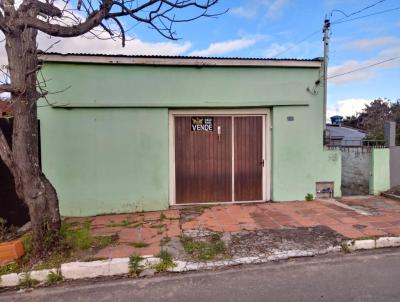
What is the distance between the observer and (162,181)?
23.6 ft

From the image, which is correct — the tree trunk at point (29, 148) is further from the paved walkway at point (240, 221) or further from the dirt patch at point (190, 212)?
the dirt patch at point (190, 212)

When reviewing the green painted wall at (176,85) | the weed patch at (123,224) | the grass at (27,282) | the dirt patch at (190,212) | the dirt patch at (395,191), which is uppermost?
the green painted wall at (176,85)

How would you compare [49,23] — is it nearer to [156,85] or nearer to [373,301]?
[156,85]

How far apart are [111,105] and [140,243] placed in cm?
329

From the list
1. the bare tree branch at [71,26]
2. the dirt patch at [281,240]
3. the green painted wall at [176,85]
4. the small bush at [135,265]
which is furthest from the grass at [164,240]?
the bare tree branch at [71,26]

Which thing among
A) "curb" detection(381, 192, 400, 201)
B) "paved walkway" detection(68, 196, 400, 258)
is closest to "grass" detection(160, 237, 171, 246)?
"paved walkway" detection(68, 196, 400, 258)

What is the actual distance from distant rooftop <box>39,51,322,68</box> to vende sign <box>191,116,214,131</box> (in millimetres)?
1234

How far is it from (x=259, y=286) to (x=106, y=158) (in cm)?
448

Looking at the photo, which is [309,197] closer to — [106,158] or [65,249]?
[106,158]

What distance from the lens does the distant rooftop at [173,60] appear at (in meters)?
6.68

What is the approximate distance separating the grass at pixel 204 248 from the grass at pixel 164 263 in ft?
1.13

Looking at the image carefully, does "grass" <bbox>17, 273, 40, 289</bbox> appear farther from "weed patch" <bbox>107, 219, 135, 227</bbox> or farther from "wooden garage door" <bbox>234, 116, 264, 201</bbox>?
"wooden garage door" <bbox>234, 116, 264, 201</bbox>

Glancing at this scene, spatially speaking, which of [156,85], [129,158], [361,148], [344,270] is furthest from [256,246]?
[361,148]

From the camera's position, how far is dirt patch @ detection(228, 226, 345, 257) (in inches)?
189
